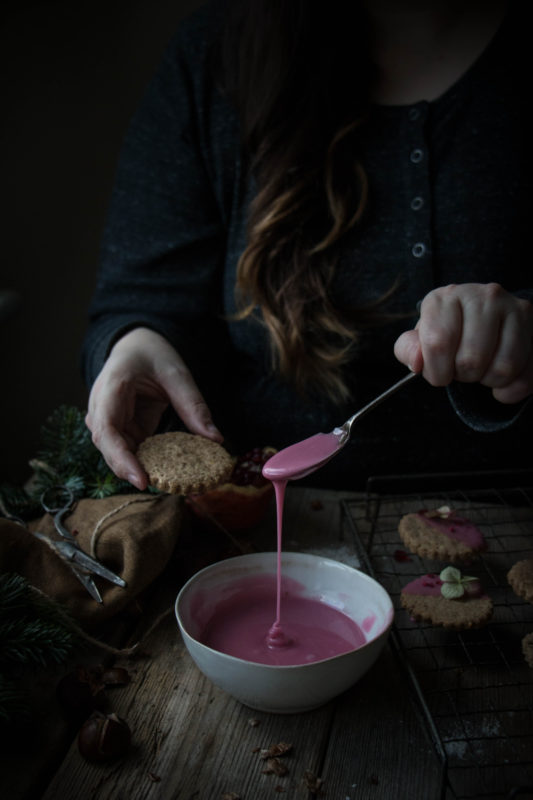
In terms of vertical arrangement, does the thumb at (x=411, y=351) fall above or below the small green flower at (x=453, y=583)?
above

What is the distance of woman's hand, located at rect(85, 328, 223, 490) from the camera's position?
115 centimetres

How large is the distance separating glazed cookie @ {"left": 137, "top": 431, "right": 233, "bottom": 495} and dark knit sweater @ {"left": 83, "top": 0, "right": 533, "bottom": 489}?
10.6 inches

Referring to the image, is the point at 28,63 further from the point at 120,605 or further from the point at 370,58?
the point at 120,605

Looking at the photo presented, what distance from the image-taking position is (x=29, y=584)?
0.98m

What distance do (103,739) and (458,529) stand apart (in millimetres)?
668

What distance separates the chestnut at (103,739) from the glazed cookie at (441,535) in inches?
21.7

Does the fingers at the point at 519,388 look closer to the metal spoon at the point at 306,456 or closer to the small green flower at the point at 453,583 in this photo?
the metal spoon at the point at 306,456

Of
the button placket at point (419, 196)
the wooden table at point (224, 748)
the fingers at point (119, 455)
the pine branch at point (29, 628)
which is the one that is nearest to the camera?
the wooden table at point (224, 748)

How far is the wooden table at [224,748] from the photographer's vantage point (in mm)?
767

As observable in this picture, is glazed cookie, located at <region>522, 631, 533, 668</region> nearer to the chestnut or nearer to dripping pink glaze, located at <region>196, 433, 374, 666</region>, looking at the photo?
dripping pink glaze, located at <region>196, 433, 374, 666</region>

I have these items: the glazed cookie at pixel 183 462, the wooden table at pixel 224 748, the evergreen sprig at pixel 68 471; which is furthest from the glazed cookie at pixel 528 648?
the evergreen sprig at pixel 68 471

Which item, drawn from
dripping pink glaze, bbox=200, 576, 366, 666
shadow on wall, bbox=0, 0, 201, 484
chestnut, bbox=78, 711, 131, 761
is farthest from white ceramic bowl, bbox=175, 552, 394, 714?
shadow on wall, bbox=0, 0, 201, 484

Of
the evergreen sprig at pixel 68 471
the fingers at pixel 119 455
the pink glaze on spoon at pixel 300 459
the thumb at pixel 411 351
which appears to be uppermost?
the thumb at pixel 411 351

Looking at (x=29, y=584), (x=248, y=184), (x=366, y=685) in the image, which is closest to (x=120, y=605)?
(x=29, y=584)
